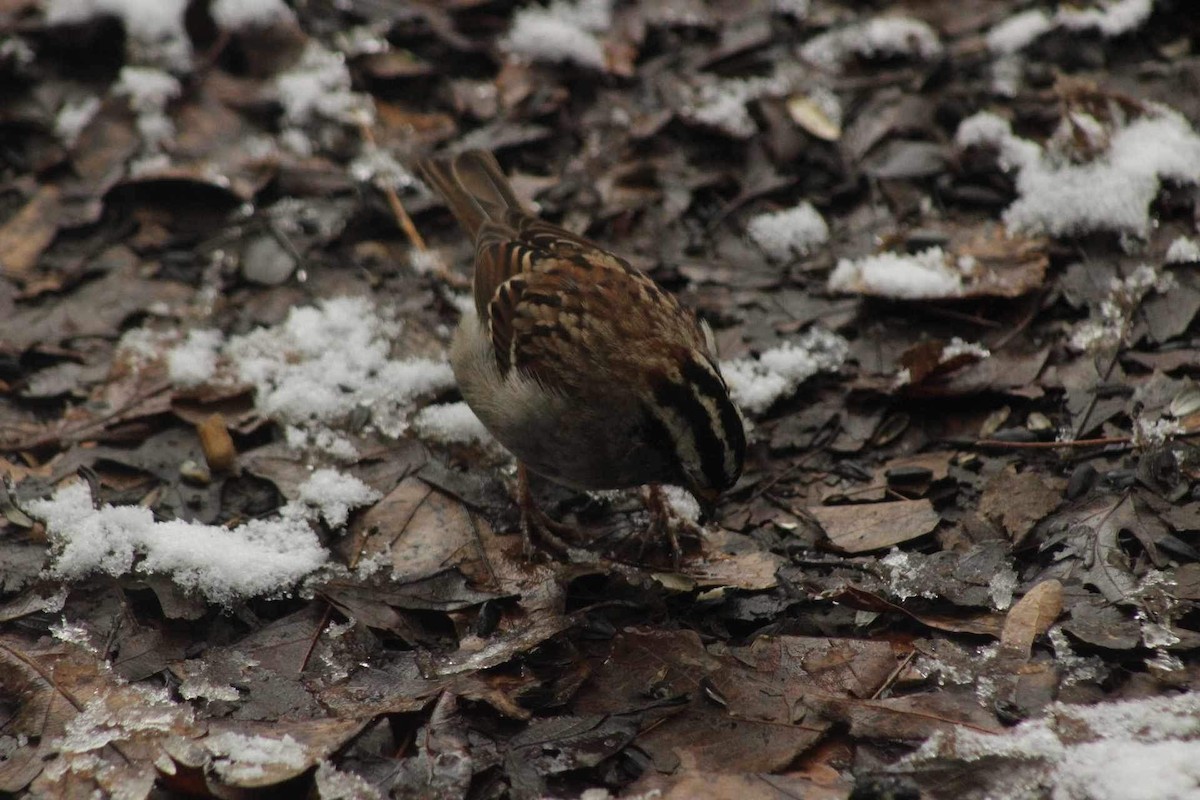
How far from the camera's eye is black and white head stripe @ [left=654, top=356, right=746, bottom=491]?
3.98 metres

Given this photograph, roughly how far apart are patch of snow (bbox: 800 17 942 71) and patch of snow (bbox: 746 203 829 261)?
1408 mm

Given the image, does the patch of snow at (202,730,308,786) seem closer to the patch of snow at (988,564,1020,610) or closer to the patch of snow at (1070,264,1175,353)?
the patch of snow at (988,564,1020,610)

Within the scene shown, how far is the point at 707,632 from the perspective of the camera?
Answer: 4242 mm

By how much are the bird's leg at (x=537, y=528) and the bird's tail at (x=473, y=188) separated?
1.50 m

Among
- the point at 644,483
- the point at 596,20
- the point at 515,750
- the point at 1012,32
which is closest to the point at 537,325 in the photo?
the point at 644,483

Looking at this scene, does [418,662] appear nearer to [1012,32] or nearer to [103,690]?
[103,690]

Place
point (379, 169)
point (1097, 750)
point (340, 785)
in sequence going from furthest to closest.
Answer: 1. point (379, 169)
2. point (340, 785)
3. point (1097, 750)

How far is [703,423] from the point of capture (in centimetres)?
401

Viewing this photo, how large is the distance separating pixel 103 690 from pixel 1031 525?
338 cm

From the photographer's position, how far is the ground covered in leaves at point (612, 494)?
12.1ft

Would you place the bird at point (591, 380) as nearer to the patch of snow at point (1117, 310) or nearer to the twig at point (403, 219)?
the twig at point (403, 219)

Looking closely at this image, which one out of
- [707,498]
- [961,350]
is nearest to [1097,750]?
[707,498]

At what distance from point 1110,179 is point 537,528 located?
3305 mm

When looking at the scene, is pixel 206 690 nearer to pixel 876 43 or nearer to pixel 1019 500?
pixel 1019 500
